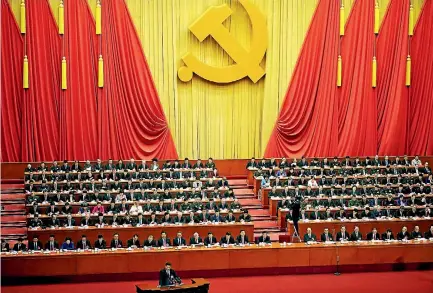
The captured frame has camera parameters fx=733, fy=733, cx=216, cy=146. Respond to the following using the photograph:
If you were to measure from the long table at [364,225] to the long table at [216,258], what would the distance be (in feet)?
→ 3.69

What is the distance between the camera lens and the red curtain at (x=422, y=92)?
61.5 feet

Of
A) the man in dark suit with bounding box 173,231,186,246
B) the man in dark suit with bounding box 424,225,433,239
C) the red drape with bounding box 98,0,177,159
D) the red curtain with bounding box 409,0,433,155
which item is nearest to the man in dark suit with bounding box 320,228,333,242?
the man in dark suit with bounding box 424,225,433,239

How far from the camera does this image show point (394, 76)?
18.7 metres

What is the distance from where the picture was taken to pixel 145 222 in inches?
539

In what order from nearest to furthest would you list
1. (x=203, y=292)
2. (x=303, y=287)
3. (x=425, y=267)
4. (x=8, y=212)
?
(x=203, y=292)
(x=303, y=287)
(x=425, y=267)
(x=8, y=212)

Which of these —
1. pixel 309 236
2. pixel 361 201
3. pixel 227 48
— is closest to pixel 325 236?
pixel 309 236

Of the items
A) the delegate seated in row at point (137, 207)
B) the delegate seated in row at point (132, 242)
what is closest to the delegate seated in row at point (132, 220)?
the delegate seated in row at point (137, 207)

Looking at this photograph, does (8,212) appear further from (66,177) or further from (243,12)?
(243,12)

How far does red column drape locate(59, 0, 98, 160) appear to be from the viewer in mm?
17531

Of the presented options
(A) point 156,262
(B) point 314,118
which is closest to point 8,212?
(A) point 156,262

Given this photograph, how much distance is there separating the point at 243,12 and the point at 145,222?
6.99 meters

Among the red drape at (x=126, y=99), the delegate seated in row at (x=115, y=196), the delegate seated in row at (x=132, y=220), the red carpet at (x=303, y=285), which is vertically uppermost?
the red drape at (x=126, y=99)

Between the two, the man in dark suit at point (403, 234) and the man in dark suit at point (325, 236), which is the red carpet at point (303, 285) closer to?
the man in dark suit at point (325, 236)

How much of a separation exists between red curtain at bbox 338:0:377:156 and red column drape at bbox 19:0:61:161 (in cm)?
712
